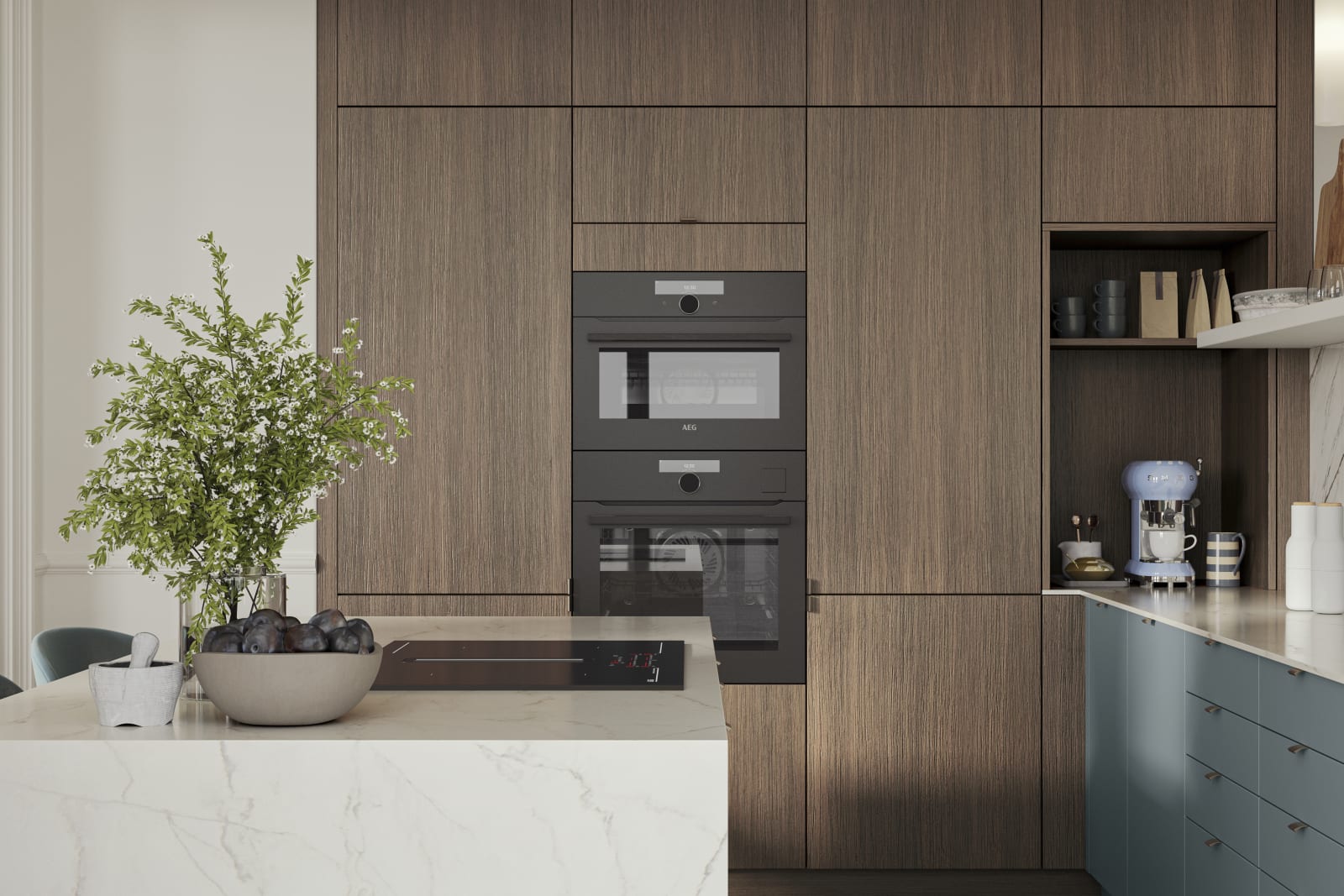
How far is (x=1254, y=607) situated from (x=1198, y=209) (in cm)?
115

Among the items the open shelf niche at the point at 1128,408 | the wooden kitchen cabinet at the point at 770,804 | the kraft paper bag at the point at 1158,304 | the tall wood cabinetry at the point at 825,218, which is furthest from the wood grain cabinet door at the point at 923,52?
the wooden kitchen cabinet at the point at 770,804

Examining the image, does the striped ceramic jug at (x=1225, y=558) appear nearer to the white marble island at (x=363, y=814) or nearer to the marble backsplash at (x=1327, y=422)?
the marble backsplash at (x=1327, y=422)

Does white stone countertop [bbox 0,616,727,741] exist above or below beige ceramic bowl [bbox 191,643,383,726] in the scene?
below

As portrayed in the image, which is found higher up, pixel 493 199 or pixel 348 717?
pixel 493 199

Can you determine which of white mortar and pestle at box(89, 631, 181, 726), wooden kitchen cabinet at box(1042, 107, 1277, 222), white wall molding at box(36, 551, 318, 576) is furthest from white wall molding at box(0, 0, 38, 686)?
wooden kitchen cabinet at box(1042, 107, 1277, 222)

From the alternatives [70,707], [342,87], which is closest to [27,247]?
[342,87]

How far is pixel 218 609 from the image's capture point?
148 cm

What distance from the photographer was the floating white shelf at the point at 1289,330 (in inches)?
100

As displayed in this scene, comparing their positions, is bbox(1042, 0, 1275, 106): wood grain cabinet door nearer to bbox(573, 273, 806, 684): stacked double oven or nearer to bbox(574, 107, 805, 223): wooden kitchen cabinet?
bbox(574, 107, 805, 223): wooden kitchen cabinet

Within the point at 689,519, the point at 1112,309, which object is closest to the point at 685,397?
the point at 689,519

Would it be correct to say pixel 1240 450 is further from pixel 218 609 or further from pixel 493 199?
pixel 218 609

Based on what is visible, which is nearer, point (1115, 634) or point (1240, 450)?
point (1115, 634)

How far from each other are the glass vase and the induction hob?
212mm

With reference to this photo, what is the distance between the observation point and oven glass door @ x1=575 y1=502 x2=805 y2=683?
3.20m
